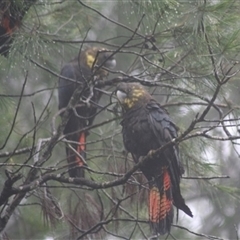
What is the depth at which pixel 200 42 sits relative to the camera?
3.59 metres

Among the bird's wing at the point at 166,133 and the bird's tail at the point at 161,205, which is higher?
the bird's wing at the point at 166,133

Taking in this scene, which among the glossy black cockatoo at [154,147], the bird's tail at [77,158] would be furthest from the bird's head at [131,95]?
the bird's tail at [77,158]

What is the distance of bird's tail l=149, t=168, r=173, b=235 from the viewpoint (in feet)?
11.7

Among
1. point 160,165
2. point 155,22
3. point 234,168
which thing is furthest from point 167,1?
point 234,168

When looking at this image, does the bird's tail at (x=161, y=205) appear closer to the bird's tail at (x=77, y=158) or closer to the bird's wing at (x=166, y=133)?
the bird's wing at (x=166, y=133)

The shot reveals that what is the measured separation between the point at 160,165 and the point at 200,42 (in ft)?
1.89

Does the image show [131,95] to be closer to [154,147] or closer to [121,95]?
[121,95]

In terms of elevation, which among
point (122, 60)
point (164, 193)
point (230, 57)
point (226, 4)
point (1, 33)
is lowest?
point (164, 193)

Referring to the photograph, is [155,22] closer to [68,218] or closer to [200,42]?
[200,42]

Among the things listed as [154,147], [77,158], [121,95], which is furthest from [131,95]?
[77,158]

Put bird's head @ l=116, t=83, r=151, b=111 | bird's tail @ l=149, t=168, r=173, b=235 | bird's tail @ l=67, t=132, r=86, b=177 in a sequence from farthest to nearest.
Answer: bird's tail @ l=67, t=132, r=86, b=177 → bird's head @ l=116, t=83, r=151, b=111 → bird's tail @ l=149, t=168, r=173, b=235

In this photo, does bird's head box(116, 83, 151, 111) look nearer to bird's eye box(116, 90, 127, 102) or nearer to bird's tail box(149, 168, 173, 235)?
bird's eye box(116, 90, 127, 102)

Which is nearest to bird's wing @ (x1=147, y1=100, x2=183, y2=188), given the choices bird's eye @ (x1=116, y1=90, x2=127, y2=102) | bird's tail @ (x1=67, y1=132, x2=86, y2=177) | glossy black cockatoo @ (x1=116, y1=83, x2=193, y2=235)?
glossy black cockatoo @ (x1=116, y1=83, x2=193, y2=235)

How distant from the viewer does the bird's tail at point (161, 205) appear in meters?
3.57
